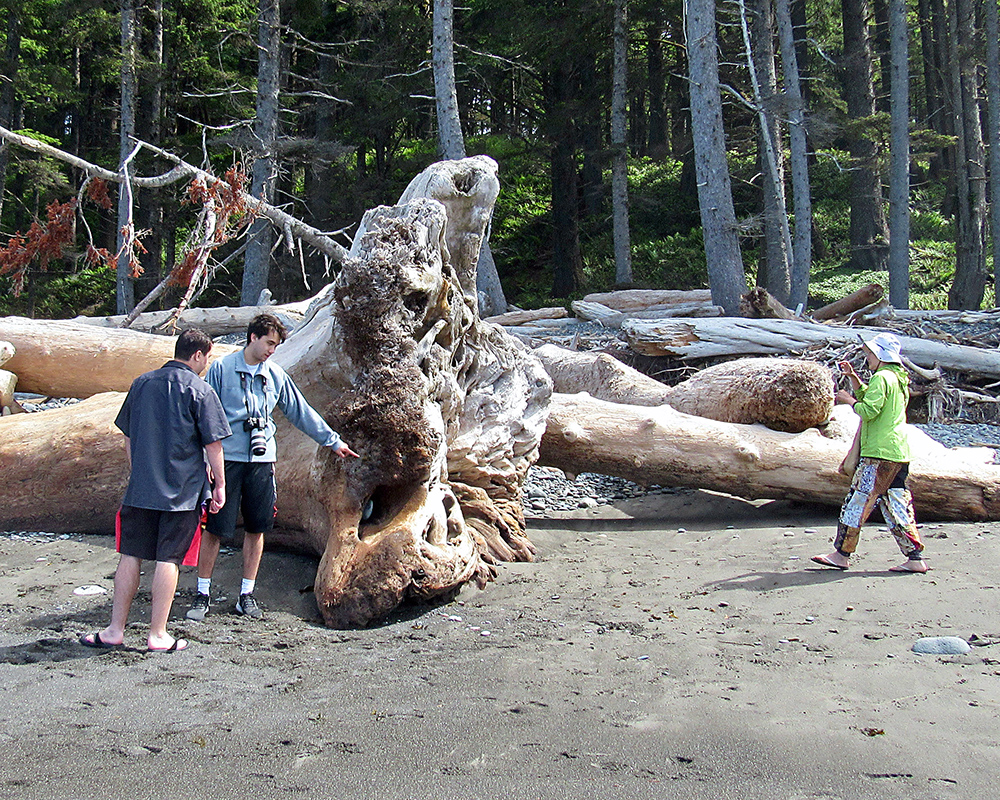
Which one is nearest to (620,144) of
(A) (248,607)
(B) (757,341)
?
(B) (757,341)

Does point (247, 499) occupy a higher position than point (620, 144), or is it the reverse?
point (620, 144)

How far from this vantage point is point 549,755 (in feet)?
9.20

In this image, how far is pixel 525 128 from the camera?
2464cm

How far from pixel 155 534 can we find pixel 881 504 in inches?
176

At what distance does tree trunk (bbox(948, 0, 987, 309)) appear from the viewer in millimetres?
21281

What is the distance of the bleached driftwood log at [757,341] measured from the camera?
11109 mm

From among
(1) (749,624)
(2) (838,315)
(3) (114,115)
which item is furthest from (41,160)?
(1) (749,624)

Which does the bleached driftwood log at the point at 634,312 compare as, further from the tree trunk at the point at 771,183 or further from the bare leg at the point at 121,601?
the bare leg at the point at 121,601

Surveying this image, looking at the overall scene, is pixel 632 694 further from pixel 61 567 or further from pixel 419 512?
pixel 61 567

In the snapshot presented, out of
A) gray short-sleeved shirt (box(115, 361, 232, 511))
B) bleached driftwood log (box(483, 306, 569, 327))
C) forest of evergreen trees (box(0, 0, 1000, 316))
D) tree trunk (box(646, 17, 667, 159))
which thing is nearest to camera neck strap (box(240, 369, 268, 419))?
gray short-sleeved shirt (box(115, 361, 232, 511))

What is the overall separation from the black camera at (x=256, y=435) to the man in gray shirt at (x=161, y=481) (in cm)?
50

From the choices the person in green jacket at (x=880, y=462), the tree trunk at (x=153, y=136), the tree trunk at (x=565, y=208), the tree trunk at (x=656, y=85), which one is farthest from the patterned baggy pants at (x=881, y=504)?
the tree trunk at (x=153, y=136)

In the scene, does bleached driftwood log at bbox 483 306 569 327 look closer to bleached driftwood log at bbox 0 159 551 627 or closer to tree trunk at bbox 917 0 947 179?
bleached driftwood log at bbox 0 159 551 627

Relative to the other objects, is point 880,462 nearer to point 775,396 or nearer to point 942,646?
point 775,396
